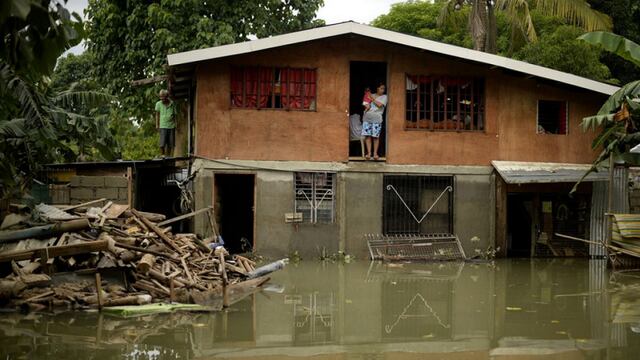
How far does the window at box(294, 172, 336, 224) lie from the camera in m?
17.5

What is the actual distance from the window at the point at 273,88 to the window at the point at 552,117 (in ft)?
18.9

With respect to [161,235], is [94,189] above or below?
above

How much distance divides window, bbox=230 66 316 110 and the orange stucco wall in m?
0.15

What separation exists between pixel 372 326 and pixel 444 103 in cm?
966

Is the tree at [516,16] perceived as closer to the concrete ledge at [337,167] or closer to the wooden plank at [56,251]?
the concrete ledge at [337,167]

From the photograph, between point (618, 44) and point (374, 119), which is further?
point (374, 119)

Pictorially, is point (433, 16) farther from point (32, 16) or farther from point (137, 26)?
point (32, 16)

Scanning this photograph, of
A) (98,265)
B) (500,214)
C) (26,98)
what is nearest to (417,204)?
(500,214)

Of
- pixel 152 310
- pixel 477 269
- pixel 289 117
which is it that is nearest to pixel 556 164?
pixel 477 269

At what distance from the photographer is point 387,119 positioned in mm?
17969

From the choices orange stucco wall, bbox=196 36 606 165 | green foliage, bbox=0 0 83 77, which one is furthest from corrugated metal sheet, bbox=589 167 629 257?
green foliage, bbox=0 0 83 77

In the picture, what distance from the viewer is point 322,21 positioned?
25.9 m

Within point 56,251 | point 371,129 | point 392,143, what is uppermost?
point 371,129

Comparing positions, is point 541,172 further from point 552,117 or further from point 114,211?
point 114,211
